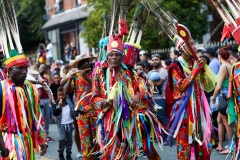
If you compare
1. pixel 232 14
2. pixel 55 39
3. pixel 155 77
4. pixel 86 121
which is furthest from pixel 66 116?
pixel 55 39

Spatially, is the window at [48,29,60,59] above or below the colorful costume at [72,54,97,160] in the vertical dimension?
above

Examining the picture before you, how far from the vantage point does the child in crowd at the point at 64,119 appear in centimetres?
1013

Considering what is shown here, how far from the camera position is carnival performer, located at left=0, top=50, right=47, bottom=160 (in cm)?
644

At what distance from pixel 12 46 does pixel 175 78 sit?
245 cm

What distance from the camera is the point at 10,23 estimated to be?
275 inches

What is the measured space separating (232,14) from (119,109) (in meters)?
2.00

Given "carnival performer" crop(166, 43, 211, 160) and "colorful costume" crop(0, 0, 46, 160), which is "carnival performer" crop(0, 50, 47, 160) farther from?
"carnival performer" crop(166, 43, 211, 160)

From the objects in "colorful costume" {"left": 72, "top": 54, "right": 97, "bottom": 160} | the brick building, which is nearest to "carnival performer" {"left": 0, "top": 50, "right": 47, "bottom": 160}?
"colorful costume" {"left": 72, "top": 54, "right": 97, "bottom": 160}

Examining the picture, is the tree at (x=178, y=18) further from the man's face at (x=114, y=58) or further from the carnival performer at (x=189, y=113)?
the man's face at (x=114, y=58)

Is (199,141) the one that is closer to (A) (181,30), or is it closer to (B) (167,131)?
(B) (167,131)

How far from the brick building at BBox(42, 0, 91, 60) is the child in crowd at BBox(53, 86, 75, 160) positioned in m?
19.4

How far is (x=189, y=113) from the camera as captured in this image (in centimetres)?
798

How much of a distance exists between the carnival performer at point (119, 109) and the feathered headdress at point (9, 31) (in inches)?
50.3

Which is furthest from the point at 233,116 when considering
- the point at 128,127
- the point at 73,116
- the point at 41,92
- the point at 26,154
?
the point at 41,92
